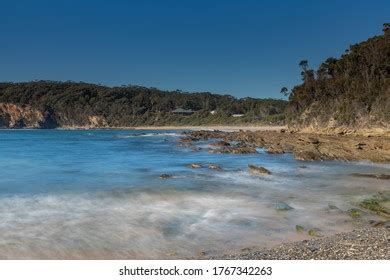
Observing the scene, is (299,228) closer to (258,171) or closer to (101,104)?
(258,171)

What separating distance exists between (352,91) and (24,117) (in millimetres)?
136925

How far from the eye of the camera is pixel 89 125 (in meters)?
159

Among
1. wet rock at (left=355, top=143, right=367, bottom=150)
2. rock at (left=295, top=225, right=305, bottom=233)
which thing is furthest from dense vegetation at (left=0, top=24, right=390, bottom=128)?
rock at (left=295, top=225, right=305, bottom=233)

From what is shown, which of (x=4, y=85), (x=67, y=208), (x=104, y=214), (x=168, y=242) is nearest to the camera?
(x=168, y=242)

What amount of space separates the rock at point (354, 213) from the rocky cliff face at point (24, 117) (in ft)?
526

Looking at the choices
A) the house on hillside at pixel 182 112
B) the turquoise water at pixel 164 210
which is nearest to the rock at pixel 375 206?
the turquoise water at pixel 164 210

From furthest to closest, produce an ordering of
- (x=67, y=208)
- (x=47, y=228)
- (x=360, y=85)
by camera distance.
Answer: (x=360, y=85) → (x=67, y=208) → (x=47, y=228)

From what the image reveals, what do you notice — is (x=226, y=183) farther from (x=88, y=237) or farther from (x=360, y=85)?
(x=360, y=85)

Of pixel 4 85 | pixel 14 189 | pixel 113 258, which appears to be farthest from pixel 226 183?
pixel 4 85

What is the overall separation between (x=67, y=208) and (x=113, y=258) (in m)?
4.57

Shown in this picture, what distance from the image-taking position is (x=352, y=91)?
51.9 metres

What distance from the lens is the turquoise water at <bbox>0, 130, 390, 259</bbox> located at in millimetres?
8484

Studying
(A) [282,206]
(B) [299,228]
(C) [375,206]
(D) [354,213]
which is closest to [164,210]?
(A) [282,206]

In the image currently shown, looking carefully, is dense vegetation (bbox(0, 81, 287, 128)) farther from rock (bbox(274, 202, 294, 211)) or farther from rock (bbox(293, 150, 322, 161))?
rock (bbox(274, 202, 294, 211))
